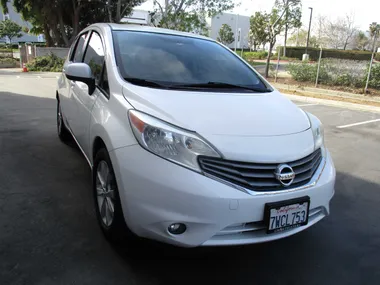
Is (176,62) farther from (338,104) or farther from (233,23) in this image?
(233,23)

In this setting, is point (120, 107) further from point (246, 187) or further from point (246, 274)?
point (246, 274)

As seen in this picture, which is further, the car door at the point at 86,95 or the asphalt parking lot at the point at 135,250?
the car door at the point at 86,95

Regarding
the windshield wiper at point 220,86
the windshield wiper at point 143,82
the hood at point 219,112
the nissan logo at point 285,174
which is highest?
the windshield wiper at point 143,82

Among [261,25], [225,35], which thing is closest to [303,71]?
[261,25]

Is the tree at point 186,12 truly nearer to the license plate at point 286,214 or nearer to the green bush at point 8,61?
the green bush at point 8,61

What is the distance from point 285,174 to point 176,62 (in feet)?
4.83

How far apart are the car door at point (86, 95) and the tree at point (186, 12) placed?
16.8 metres

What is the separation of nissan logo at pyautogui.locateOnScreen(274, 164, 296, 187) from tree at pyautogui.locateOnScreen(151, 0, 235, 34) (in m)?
18.6

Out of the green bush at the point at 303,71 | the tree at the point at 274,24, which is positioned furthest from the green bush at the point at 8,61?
the green bush at the point at 303,71

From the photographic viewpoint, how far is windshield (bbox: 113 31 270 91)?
2.84 m

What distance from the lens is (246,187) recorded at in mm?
2076

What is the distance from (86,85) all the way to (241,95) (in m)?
1.45

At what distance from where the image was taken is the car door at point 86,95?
3070mm

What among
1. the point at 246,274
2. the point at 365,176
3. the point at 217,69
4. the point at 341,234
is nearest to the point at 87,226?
the point at 246,274
